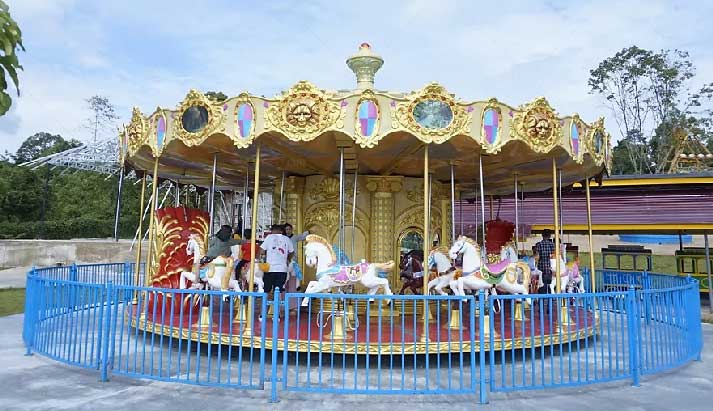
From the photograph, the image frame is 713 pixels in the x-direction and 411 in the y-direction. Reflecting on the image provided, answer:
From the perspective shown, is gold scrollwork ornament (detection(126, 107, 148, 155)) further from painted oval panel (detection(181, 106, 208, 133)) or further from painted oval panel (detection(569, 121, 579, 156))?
painted oval panel (detection(569, 121, 579, 156))

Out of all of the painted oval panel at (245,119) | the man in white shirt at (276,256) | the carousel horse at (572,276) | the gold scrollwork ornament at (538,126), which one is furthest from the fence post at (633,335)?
the painted oval panel at (245,119)

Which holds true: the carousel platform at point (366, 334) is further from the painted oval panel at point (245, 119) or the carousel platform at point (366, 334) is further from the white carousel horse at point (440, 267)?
the painted oval panel at point (245, 119)

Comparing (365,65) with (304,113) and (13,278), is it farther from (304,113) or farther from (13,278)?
(13,278)

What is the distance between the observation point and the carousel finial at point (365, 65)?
8398mm

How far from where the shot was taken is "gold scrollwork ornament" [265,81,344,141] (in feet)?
21.0

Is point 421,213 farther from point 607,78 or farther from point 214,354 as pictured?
point 607,78

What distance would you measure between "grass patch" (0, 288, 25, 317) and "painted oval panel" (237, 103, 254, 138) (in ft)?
25.5

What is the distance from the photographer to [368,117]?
6426mm

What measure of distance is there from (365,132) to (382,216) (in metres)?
3.00

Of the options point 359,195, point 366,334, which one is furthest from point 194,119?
point 366,334

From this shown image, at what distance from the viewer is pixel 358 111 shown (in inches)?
253

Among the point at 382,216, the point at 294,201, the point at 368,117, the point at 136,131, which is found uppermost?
the point at 136,131

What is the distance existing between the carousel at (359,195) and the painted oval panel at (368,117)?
1 centimetres

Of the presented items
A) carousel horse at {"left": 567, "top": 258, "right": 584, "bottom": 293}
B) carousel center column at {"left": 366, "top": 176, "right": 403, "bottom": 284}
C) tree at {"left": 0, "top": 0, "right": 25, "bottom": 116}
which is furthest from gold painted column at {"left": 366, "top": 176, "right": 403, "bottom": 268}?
tree at {"left": 0, "top": 0, "right": 25, "bottom": 116}
